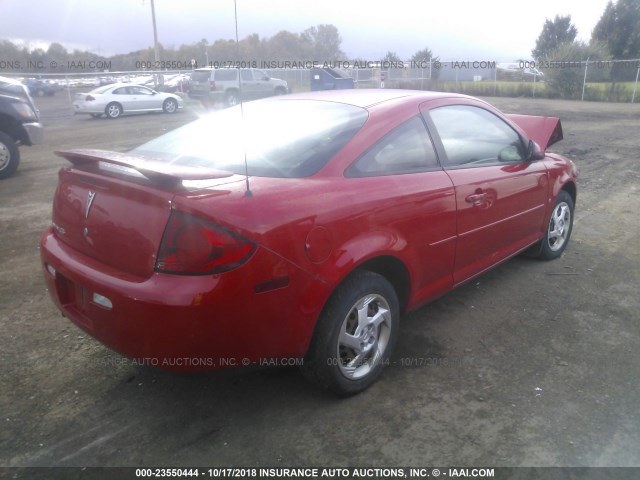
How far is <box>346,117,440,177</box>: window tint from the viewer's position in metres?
2.99

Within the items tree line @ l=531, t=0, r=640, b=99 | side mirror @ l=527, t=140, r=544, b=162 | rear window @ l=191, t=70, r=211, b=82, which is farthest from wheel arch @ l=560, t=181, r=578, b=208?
tree line @ l=531, t=0, r=640, b=99

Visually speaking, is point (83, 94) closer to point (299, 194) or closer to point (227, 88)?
point (227, 88)

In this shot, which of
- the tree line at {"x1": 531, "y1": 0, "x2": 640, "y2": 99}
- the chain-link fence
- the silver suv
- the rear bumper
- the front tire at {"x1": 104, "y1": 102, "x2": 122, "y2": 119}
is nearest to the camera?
the rear bumper

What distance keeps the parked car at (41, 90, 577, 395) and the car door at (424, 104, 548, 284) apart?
0.05 ft

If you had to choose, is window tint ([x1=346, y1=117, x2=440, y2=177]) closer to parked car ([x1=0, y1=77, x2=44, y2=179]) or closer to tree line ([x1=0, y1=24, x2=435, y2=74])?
parked car ([x1=0, y1=77, x2=44, y2=179])

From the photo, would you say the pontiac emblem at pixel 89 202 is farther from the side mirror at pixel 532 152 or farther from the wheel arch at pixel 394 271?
the side mirror at pixel 532 152

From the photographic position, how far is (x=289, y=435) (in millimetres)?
2629

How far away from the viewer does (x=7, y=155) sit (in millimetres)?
8711

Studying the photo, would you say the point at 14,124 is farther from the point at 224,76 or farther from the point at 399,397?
the point at 224,76

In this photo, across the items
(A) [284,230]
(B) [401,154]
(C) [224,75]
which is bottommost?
(A) [284,230]

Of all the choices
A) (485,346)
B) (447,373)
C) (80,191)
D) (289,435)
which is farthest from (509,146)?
(80,191)

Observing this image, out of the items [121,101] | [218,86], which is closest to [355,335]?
[121,101]

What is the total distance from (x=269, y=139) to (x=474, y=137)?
161 centimetres

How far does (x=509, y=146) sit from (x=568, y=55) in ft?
98.1
